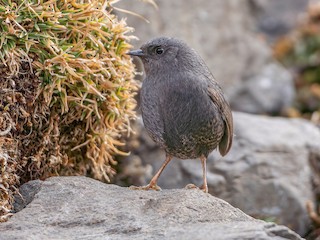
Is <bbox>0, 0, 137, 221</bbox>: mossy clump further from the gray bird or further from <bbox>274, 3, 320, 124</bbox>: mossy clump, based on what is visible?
<bbox>274, 3, 320, 124</bbox>: mossy clump

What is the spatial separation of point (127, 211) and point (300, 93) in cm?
645

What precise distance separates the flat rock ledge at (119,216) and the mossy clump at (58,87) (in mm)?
252

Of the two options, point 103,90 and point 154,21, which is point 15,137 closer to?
point 103,90

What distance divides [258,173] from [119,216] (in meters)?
3.17

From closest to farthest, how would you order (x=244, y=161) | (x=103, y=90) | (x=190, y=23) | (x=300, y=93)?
(x=103, y=90), (x=244, y=161), (x=190, y=23), (x=300, y=93)

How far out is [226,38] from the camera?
9953 mm

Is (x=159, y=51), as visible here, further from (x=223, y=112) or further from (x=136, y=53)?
(x=223, y=112)

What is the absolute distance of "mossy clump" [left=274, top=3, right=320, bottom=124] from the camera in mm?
10234

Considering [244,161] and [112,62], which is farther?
[244,161]

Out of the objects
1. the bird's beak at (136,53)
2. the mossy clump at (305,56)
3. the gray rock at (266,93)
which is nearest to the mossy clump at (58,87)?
the bird's beak at (136,53)

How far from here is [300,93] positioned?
10.4 m

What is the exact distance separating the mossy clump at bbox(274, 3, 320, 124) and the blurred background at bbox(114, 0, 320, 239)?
16 mm

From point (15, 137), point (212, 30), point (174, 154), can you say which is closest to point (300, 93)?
point (212, 30)

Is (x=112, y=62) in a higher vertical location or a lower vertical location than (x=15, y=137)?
higher
